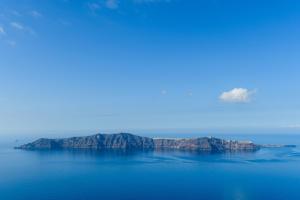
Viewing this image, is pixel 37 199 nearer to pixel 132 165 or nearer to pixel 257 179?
pixel 132 165

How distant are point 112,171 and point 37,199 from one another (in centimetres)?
4525

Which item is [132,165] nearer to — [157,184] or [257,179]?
[157,184]

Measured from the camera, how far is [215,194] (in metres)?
83.6

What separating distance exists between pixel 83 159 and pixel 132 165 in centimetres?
3166

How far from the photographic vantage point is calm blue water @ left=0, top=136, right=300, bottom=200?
82.5 m

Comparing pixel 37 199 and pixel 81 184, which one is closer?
pixel 37 199

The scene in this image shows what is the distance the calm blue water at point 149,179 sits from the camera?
82500 millimetres

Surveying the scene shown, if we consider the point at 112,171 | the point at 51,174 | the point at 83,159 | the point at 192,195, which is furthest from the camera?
the point at 83,159

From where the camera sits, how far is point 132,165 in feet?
443

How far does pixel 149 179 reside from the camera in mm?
103500

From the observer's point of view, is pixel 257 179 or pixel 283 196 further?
pixel 257 179

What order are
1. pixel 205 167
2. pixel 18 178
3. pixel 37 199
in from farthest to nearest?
pixel 205 167 → pixel 18 178 → pixel 37 199

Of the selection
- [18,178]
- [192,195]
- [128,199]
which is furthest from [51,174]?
[192,195]

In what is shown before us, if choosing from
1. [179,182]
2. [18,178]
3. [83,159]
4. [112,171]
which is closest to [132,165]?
[112,171]
